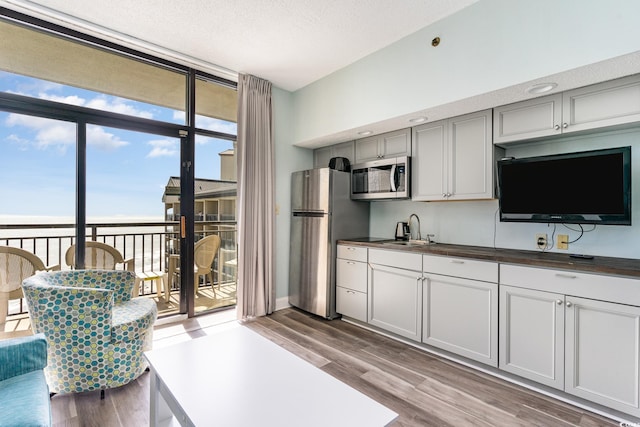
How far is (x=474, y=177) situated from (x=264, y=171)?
7.60ft

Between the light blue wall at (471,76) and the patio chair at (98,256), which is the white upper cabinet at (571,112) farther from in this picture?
the patio chair at (98,256)

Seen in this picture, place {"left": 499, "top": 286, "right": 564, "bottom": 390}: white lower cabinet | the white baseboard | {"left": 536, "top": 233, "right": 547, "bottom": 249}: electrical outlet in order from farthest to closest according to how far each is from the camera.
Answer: the white baseboard < {"left": 536, "top": 233, "right": 547, "bottom": 249}: electrical outlet < {"left": 499, "top": 286, "right": 564, "bottom": 390}: white lower cabinet

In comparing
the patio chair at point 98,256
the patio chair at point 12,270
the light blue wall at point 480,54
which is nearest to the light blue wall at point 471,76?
the light blue wall at point 480,54

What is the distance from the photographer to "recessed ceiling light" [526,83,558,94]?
2113mm

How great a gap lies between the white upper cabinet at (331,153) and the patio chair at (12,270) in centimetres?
316

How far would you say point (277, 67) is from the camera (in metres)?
3.45

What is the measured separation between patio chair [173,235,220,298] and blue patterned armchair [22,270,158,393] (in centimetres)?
145

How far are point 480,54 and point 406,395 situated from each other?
255cm

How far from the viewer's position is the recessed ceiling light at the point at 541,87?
2113mm

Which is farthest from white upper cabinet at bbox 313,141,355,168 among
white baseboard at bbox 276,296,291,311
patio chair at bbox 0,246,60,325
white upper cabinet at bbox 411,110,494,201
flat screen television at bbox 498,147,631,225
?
patio chair at bbox 0,246,60,325

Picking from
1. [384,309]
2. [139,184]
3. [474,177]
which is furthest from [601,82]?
[139,184]

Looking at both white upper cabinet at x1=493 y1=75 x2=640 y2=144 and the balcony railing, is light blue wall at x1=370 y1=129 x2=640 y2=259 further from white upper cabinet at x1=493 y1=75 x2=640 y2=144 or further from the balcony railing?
the balcony railing

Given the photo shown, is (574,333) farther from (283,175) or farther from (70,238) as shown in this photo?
(70,238)

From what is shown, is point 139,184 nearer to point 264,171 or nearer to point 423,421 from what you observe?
point 264,171
